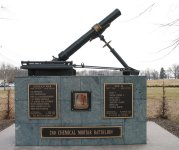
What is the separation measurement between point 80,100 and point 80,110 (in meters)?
0.27

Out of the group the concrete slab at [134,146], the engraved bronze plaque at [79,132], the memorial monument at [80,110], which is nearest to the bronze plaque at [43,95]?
the memorial monument at [80,110]

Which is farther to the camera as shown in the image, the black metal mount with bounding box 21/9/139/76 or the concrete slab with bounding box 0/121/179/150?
the black metal mount with bounding box 21/9/139/76

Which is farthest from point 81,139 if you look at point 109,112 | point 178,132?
point 178,132

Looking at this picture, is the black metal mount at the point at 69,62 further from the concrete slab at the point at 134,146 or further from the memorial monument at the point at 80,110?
the concrete slab at the point at 134,146

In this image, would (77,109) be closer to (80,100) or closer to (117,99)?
(80,100)

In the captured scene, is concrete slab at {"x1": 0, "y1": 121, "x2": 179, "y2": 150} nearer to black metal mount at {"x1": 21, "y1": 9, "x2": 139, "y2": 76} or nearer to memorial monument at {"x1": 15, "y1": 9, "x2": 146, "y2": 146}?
memorial monument at {"x1": 15, "y1": 9, "x2": 146, "y2": 146}

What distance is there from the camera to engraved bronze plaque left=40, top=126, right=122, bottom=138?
9.12m

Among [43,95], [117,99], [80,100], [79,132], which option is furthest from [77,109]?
[117,99]

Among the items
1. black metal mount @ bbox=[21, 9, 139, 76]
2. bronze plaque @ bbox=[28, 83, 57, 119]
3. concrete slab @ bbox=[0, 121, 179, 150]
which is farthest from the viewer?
black metal mount @ bbox=[21, 9, 139, 76]

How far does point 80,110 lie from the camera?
909 cm

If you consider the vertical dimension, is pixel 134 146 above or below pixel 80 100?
below

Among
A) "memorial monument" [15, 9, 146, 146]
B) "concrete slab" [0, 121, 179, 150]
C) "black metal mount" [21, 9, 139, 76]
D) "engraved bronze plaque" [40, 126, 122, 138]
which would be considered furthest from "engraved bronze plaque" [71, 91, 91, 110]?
"concrete slab" [0, 121, 179, 150]

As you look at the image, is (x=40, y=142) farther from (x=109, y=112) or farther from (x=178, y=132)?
(x=178, y=132)

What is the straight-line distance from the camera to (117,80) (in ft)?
29.8
